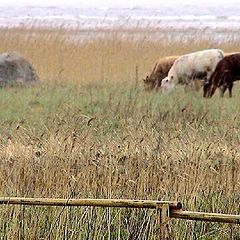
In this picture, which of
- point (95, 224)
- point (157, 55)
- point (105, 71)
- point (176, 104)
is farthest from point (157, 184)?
point (157, 55)

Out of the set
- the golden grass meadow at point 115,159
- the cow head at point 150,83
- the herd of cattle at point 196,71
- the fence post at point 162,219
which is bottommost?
the fence post at point 162,219

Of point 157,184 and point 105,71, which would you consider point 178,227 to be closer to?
point 157,184

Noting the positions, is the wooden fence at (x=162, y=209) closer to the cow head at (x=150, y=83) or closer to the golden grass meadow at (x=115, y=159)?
the golden grass meadow at (x=115, y=159)

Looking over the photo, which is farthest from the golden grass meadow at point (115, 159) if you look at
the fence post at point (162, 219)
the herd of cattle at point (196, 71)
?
the herd of cattle at point (196, 71)

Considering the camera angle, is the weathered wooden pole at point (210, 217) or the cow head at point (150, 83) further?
the cow head at point (150, 83)

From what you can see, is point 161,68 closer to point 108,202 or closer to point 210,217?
point 108,202

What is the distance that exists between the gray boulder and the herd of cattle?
1.91 meters

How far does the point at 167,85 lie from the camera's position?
1309cm

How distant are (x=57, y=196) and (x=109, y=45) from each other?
9.92 meters

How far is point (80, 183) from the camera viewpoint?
5438 mm

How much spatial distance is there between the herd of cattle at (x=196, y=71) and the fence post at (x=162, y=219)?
861 cm

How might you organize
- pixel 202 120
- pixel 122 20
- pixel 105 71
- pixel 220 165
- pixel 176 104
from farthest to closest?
pixel 122 20, pixel 105 71, pixel 176 104, pixel 202 120, pixel 220 165

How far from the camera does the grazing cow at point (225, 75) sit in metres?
12.5

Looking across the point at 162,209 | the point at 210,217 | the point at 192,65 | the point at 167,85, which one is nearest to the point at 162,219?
the point at 162,209
